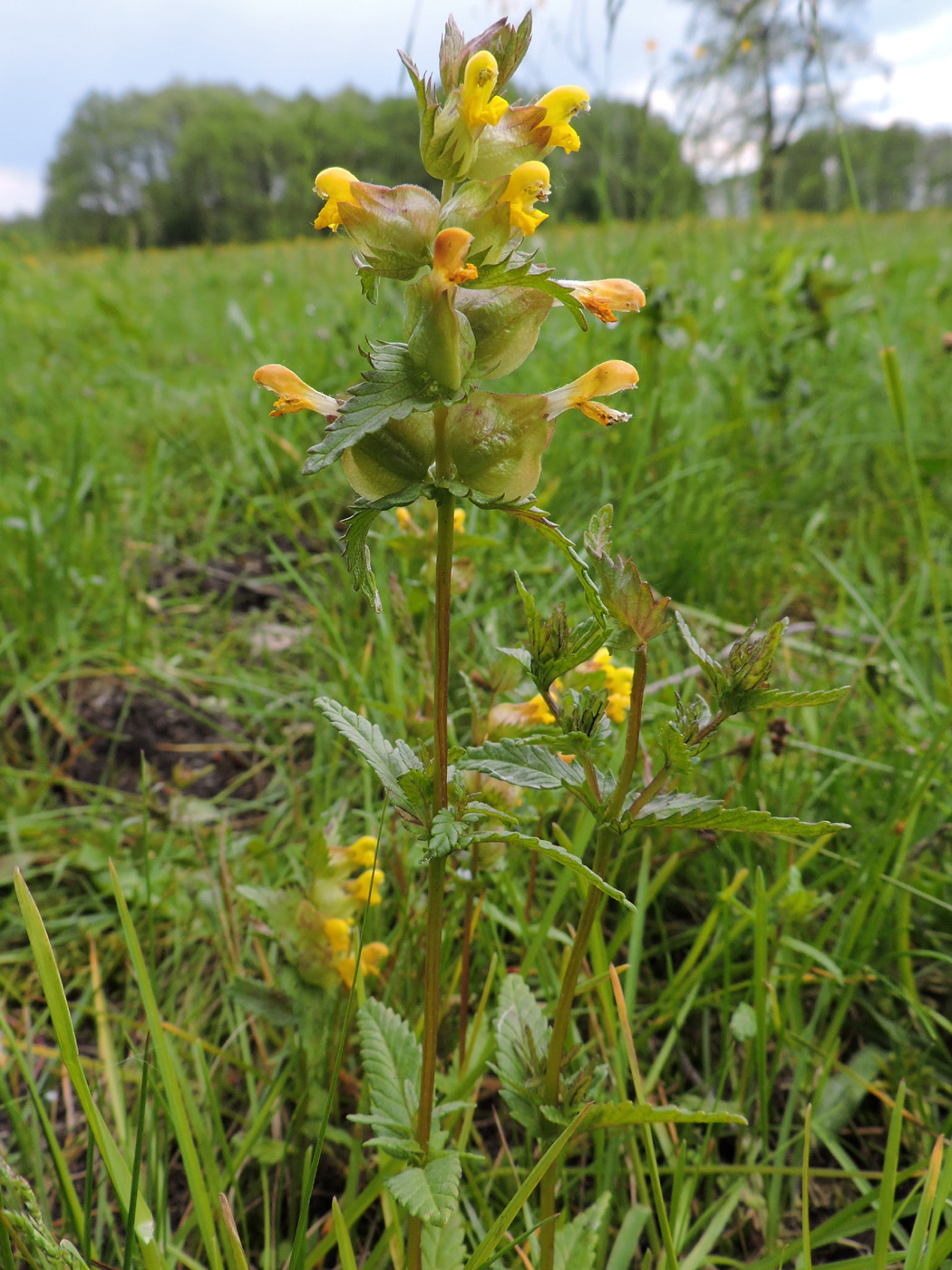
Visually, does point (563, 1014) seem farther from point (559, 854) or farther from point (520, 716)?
point (520, 716)

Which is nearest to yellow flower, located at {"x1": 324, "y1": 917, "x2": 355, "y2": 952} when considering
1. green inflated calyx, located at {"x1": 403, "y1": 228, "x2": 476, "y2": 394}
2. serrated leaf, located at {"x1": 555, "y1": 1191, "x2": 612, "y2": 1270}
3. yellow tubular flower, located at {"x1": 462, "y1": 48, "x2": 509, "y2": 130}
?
serrated leaf, located at {"x1": 555, "y1": 1191, "x2": 612, "y2": 1270}

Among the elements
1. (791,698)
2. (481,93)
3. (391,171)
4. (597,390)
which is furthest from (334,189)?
(391,171)

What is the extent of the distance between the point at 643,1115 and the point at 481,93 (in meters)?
0.60

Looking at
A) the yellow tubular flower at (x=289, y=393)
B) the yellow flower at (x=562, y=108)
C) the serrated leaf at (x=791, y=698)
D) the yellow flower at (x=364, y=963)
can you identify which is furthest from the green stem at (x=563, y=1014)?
the yellow flower at (x=562, y=108)

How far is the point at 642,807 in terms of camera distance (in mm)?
494

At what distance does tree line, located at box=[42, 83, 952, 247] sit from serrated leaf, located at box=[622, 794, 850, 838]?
393 mm

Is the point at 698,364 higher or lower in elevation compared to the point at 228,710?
higher

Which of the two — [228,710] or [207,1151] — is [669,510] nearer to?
[228,710]

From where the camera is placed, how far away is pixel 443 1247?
545mm

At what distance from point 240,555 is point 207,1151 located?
126cm

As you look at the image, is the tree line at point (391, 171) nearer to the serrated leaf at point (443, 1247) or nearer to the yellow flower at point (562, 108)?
the yellow flower at point (562, 108)

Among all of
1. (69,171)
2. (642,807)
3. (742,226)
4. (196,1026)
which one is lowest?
(196,1026)

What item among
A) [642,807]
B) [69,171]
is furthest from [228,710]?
[69,171]

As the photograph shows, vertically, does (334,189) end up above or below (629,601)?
above
